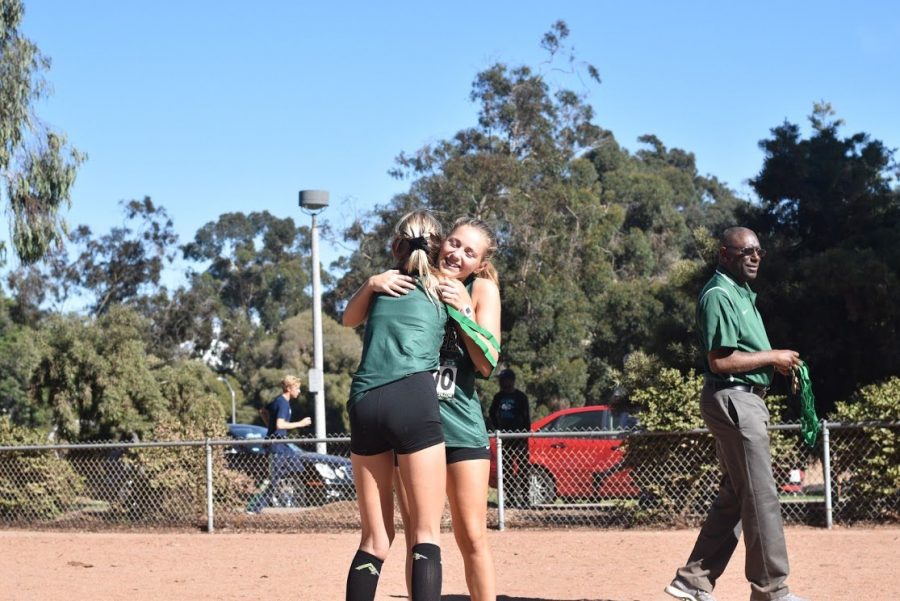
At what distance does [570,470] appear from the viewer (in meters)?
11.3

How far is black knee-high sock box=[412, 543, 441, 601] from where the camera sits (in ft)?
13.7

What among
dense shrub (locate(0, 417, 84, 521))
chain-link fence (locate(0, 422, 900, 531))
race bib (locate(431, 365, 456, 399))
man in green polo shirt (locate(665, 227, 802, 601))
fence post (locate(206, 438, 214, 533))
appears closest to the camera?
race bib (locate(431, 365, 456, 399))

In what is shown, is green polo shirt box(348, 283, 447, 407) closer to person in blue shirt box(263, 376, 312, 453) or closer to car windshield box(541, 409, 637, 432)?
person in blue shirt box(263, 376, 312, 453)

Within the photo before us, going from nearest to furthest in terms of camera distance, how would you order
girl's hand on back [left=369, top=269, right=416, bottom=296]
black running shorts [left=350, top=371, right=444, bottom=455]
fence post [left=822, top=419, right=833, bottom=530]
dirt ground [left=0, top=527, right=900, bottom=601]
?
black running shorts [left=350, top=371, right=444, bottom=455]
girl's hand on back [left=369, top=269, right=416, bottom=296]
dirt ground [left=0, top=527, right=900, bottom=601]
fence post [left=822, top=419, right=833, bottom=530]

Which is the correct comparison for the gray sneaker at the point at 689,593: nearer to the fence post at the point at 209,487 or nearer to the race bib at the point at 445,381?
the race bib at the point at 445,381

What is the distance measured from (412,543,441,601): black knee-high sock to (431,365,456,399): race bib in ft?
2.06

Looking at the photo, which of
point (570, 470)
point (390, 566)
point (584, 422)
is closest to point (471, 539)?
point (390, 566)

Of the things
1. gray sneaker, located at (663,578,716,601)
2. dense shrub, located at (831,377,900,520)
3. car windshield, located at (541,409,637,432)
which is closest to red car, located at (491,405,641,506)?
car windshield, located at (541,409,637,432)

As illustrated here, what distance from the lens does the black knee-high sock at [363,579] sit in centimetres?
430

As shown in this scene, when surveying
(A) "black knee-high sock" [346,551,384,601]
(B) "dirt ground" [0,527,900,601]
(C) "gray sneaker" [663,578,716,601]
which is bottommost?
(B) "dirt ground" [0,527,900,601]

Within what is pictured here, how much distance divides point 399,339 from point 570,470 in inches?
293

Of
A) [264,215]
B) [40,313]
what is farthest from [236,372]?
[264,215]

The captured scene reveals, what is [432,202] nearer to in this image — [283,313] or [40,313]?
[40,313]

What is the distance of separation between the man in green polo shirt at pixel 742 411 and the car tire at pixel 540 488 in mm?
5493
